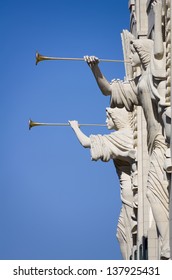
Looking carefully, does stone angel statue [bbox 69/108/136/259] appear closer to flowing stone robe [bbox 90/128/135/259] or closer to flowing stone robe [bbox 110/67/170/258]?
flowing stone robe [bbox 90/128/135/259]

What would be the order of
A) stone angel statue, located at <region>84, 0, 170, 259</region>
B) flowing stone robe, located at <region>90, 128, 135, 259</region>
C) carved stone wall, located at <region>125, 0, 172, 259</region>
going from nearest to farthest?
1. stone angel statue, located at <region>84, 0, 170, 259</region>
2. carved stone wall, located at <region>125, 0, 172, 259</region>
3. flowing stone robe, located at <region>90, 128, 135, 259</region>

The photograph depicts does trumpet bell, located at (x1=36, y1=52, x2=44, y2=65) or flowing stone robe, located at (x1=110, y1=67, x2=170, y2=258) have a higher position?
trumpet bell, located at (x1=36, y1=52, x2=44, y2=65)

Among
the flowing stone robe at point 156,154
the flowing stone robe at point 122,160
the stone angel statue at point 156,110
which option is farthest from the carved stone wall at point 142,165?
the flowing stone robe at point 156,154

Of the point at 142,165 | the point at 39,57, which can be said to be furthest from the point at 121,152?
the point at 39,57

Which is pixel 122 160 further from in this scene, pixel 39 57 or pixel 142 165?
pixel 39 57

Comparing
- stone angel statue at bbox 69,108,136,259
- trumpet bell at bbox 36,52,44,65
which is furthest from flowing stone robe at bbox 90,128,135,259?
trumpet bell at bbox 36,52,44,65

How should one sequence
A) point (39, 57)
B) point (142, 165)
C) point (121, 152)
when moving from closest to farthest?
point (39, 57), point (142, 165), point (121, 152)

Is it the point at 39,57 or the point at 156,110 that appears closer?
the point at 156,110

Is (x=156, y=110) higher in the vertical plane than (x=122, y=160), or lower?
higher

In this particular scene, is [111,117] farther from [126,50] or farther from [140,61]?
[140,61]

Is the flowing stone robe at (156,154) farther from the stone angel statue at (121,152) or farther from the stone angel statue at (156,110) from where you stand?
the stone angel statue at (121,152)

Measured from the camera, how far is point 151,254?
138 ft

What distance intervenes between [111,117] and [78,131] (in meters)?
1.90
